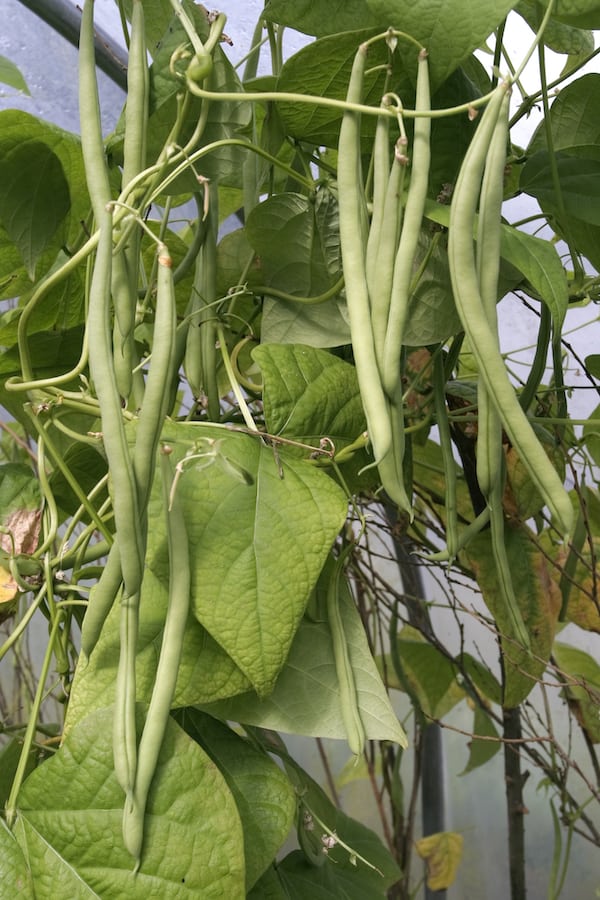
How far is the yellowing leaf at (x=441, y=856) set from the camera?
1110 millimetres

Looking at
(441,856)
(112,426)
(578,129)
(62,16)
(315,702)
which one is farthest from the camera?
(441,856)

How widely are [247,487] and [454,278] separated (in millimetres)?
130

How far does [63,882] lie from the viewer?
34 cm

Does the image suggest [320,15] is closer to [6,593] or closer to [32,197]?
[32,197]

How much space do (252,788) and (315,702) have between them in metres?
0.07

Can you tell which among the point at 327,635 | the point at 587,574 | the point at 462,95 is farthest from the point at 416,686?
the point at 462,95

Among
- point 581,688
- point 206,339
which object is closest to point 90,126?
point 206,339

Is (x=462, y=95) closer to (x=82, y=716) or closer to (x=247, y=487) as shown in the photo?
(x=247, y=487)

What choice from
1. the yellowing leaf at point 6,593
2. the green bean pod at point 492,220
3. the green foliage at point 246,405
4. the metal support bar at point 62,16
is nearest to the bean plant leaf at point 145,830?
the green foliage at point 246,405

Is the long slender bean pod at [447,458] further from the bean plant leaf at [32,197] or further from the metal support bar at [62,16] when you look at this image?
the metal support bar at [62,16]

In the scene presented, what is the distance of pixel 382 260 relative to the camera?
0.33 meters

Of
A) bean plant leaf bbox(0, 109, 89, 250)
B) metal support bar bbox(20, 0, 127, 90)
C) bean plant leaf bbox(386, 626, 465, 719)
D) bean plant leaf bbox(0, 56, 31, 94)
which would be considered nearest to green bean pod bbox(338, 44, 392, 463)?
bean plant leaf bbox(0, 109, 89, 250)

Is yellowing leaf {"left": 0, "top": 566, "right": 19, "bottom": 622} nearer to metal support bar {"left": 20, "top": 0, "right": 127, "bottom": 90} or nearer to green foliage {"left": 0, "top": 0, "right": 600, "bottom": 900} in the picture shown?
green foliage {"left": 0, "top": 0, "right": 600, "bottom": 900}

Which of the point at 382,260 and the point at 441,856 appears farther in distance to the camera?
the point at 441,856
